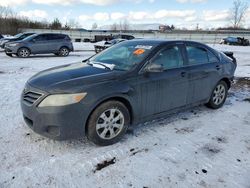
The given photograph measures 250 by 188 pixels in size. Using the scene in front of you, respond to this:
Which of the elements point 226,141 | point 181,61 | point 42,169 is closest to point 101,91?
point 42,169

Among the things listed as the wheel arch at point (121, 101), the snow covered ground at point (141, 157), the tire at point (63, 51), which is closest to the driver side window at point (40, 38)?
the tire at point (63, 51)

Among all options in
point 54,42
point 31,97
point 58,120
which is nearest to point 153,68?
point 58,120

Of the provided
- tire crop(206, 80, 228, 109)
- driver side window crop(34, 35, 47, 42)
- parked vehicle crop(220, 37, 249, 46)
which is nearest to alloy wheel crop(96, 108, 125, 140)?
tire crop(206, 80, 228, 109)

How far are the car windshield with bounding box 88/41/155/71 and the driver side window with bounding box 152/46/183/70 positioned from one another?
190 mm

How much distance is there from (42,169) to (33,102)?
92 centimetres

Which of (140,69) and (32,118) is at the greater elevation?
(140,69)

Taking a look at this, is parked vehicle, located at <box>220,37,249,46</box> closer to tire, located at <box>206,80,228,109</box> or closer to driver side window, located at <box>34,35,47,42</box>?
driver side window, located at <box>34,35,47,42</box>

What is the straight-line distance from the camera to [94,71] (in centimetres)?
387

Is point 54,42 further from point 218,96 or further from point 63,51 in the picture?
point 218,96

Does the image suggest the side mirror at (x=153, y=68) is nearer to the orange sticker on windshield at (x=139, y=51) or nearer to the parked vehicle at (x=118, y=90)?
the parked vehicle at (x=118, y=90)

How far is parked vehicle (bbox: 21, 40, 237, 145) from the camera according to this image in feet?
10.8

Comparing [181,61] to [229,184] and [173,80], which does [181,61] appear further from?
[229,184]

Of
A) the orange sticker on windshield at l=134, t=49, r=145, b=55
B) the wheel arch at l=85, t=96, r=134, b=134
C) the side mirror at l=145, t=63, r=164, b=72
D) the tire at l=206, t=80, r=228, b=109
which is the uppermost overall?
the orange sticker on windshield at l=134, t=49, r=145, b=55

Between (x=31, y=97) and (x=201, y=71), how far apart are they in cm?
314
